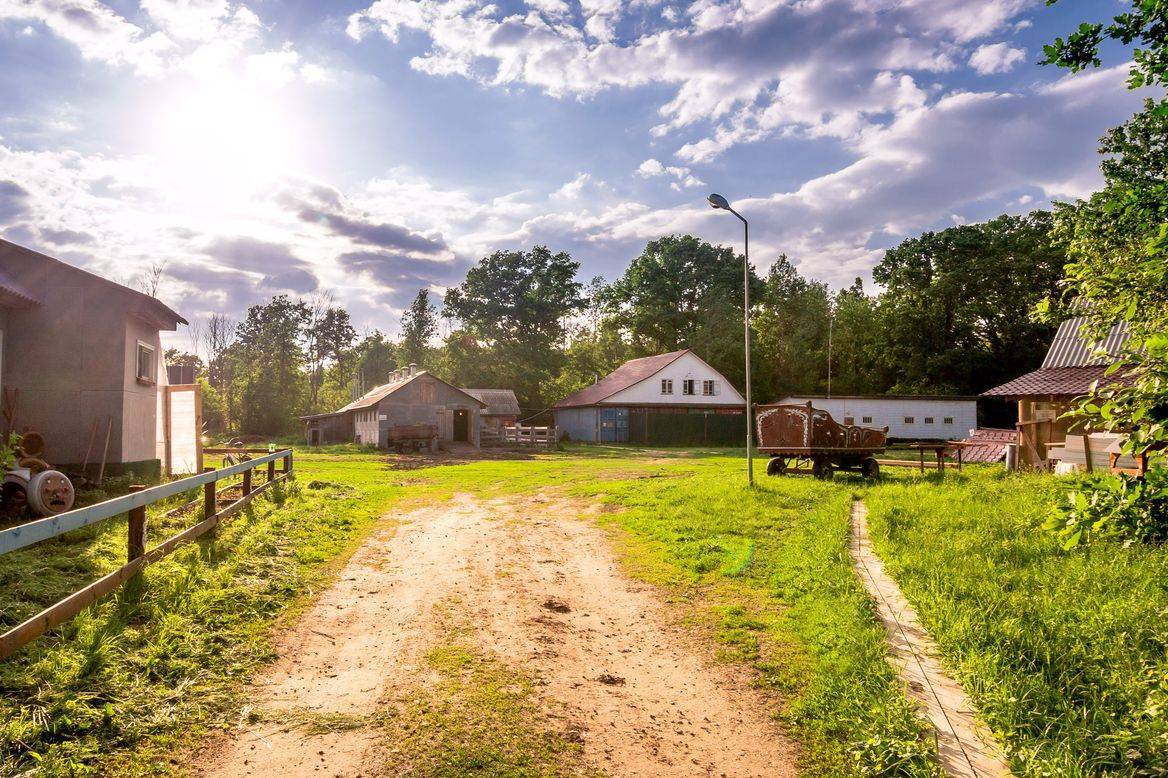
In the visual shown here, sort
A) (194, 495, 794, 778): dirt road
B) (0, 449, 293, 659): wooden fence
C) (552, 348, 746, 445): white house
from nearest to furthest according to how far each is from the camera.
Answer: (194, 495, 794, 778): dirt road → (0, 449, 293, 659): wooden fence → (552, 348, 746, 445): white house

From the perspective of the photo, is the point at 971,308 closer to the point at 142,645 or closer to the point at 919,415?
the point at 919,415

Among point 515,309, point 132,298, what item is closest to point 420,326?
point 515,309

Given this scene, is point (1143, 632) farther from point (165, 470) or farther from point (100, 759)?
point (165, 470)

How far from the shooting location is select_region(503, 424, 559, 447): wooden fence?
137 ft

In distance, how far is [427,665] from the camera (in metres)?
5.30

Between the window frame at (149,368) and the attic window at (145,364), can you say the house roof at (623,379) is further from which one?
the attic window at (145,364)

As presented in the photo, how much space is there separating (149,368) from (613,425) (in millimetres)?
32359

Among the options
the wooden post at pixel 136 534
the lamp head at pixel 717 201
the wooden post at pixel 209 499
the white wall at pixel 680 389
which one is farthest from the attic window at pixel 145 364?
the white wall at pixel 680 389

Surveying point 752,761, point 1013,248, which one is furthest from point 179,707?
point 1013,248

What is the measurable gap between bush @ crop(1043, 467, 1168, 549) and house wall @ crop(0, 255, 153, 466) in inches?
673

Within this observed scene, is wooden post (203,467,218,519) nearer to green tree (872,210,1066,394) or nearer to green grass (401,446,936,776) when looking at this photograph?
green grass (401,446,936,776)

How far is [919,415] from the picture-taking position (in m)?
41.0

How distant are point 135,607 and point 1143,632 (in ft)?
29.0

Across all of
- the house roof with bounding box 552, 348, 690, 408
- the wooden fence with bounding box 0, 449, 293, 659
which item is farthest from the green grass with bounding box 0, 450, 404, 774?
the house roof with bounding box 552, 348, 690, 408
